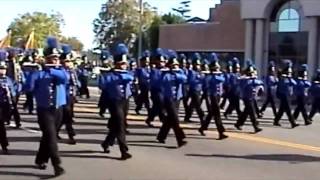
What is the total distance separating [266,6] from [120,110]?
39.4m

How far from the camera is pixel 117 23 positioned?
74000 millimetres

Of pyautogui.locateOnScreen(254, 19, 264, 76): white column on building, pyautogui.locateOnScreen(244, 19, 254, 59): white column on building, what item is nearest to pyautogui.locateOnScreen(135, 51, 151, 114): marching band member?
pyautogui.locateOnScreen(254, 19, 264, 76): white column on building

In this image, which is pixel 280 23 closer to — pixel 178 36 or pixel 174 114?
pixel 178 36

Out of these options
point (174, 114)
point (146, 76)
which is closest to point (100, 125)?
point (146, 76)

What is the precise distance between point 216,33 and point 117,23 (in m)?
Result: 17.8

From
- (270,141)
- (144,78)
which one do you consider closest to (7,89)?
(270,141)

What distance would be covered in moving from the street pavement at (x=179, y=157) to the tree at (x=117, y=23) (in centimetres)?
5526

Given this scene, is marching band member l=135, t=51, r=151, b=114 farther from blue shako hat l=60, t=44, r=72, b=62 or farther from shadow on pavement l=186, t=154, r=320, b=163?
shadow on pavement l=186, t=154, r=320, b=163

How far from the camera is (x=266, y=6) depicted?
5044 centimetres

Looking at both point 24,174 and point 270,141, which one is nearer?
point 24,174

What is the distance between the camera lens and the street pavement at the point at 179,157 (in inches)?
425

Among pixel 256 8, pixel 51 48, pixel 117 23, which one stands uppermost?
pixel 256 8

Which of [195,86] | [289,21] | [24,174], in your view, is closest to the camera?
[24,174]

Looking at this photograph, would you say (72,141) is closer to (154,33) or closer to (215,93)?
(215,93)
